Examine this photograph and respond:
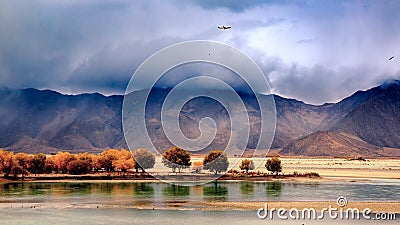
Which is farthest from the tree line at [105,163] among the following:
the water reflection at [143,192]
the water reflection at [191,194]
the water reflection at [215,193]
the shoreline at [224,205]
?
the shoreline at [224,205]

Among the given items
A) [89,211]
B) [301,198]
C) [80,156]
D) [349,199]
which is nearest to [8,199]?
[89,211]

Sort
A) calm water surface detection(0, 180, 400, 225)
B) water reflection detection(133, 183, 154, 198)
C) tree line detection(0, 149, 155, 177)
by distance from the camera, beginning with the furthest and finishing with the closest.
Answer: tree line detection(0, 149, 155, 177) → water reflection detection(133, 183, 154, 198) → calm water surface detection(0, 180, 400, 225)

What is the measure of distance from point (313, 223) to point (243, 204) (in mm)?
15074

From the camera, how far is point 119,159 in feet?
434

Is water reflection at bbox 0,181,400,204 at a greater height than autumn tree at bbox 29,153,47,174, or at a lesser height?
lesser

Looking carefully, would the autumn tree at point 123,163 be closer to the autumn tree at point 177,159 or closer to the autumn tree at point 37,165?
the autumn tree at point 177,159

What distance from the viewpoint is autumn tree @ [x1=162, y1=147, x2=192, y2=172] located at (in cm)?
13050

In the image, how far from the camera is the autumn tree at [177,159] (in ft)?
428

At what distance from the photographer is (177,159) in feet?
432

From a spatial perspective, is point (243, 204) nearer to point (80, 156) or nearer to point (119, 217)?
point (119, 217)

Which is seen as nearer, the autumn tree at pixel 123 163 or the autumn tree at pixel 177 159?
the autumn tree at pixel 123 163

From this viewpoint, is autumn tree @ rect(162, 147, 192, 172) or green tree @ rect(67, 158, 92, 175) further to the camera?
autumn tree @ rect(162, 147, 192, 172)

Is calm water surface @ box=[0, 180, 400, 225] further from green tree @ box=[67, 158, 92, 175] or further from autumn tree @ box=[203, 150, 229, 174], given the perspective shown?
green tree @ box=[67, 158, 92, 175]

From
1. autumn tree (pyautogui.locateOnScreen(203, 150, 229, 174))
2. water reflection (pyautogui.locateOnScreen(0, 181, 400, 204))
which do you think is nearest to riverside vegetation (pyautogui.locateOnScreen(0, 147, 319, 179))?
autumn tree (pyautogui.locateOnScreen(203, 150, 229, 174))
